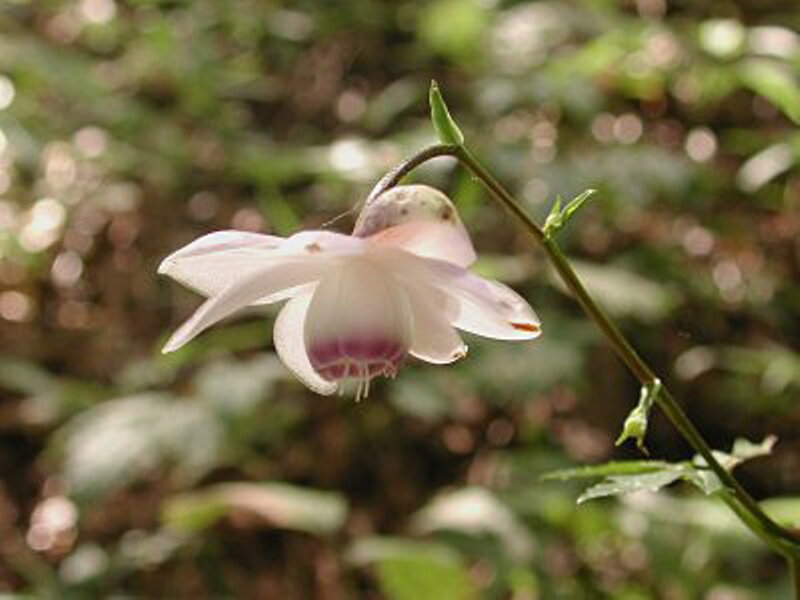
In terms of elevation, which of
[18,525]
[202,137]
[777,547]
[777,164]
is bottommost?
[18,525]

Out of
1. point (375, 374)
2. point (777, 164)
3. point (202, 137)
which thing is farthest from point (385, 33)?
point (375, 374)

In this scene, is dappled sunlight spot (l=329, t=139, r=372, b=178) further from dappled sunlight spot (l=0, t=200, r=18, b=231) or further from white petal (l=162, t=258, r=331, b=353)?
white petal (l=162, t=258, r=331, b=353)

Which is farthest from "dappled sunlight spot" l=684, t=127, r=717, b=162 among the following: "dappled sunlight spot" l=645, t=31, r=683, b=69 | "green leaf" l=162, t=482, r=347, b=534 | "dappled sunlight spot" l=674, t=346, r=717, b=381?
"green leaf" l=162, t=482, r=347, b=534

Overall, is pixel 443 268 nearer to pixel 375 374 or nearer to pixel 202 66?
pixel 375 374

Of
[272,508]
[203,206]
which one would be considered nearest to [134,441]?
[272,508]

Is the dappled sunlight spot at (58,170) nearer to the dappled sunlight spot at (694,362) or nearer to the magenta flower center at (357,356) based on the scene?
the dappled sunlight spot at (694,362)
